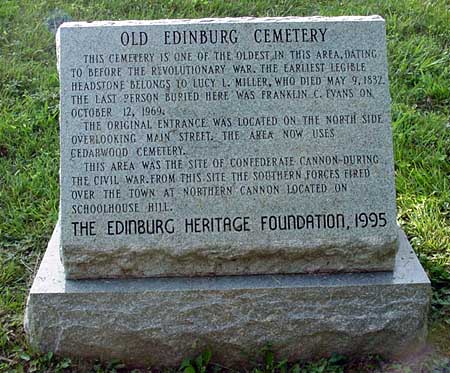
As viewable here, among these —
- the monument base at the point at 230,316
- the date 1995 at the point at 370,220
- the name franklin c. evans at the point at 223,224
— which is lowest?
the monument base at the point at 230,316

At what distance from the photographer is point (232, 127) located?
3178 millimetres

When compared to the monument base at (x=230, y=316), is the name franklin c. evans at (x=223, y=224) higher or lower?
higher

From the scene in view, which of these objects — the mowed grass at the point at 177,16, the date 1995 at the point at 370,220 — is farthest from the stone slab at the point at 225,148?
the mowed grass at the point at 177,16

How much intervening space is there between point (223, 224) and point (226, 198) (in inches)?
4.7

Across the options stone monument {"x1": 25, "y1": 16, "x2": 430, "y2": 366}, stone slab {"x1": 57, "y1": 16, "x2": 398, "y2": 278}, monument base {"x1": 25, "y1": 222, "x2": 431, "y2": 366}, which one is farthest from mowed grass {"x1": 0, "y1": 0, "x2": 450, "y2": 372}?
stone slab {"x1": 57, "y1": 16, "x2": 398, "y2": 278}

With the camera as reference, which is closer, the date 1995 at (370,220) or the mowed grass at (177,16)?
the date 1995 at (370,220)

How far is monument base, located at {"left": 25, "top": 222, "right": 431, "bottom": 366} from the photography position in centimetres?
307

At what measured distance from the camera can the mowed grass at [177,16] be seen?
11.0 feet

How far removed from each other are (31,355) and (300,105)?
1680 mm

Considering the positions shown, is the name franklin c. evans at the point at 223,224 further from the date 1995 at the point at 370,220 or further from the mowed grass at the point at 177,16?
the mowed grass at the point at 177,16

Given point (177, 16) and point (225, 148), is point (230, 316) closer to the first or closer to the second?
point (225, 148)

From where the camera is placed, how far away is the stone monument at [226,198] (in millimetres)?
3090

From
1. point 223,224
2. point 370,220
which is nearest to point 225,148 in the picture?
point 223,224

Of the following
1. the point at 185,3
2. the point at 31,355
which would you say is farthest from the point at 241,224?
the point at 185,3
